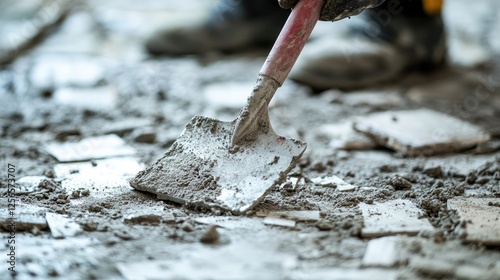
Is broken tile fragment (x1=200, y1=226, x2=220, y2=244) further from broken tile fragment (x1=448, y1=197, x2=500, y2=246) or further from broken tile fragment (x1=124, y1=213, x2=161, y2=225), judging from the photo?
broken tile fragment (x1=448, y1=197, x2=500, y2=246)

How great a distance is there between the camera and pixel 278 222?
210 cm

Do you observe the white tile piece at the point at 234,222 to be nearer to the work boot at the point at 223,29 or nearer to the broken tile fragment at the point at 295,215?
the broken tile fragment at the point at 295,215

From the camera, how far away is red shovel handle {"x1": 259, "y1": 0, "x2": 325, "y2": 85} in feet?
7.66

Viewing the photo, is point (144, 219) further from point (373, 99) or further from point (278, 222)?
point (373, 99)

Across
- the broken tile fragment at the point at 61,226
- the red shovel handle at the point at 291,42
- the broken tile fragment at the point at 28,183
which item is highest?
the red shovel handle at the point at 291,42

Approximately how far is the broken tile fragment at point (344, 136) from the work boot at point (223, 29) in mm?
1481

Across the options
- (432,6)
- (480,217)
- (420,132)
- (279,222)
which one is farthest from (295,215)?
(432,6)

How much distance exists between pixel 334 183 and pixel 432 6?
207cm

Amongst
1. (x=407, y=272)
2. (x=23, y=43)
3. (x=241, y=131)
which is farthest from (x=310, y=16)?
(x=23, y=43)

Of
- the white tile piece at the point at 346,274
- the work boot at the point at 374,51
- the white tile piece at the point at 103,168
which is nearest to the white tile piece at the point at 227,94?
the work boot at the point at 374,51

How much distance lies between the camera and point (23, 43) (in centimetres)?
471

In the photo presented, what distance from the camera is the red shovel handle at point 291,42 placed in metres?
2.33

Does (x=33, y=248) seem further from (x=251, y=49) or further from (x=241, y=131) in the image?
(x=251, y=49)

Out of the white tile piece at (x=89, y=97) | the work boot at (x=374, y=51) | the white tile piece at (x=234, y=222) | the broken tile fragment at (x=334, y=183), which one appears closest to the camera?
the white tile piece at (x=234, y=222)
